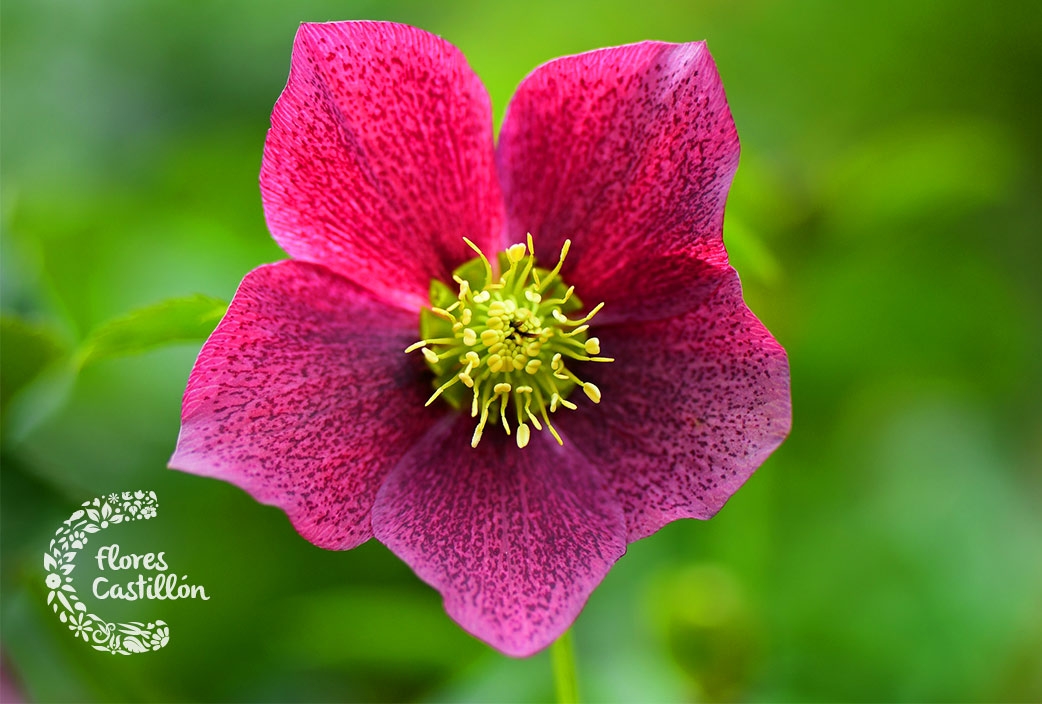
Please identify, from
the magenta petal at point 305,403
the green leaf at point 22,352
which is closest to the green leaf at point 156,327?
the magenta petal at point 305,403

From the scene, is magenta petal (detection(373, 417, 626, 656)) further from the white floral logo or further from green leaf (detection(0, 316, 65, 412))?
green leaf (detection(0, 316, 65, 412))

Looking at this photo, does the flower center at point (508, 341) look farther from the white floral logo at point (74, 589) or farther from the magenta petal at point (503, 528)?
the white floral logo at point (74, 589)

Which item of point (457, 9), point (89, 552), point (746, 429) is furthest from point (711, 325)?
point (457, 9)

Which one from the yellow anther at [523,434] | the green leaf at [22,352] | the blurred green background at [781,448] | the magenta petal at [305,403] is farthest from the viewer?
the blurred green background at [781,448]

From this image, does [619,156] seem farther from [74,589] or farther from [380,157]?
[74,589]

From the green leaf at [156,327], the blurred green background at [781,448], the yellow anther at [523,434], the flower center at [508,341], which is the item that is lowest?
the blurred green background at [781,448]

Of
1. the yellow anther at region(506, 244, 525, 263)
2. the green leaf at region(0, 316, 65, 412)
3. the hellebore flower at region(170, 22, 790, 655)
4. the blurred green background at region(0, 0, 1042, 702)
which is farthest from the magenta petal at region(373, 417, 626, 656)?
the green leaf at region(0, 316, 65, 412)
